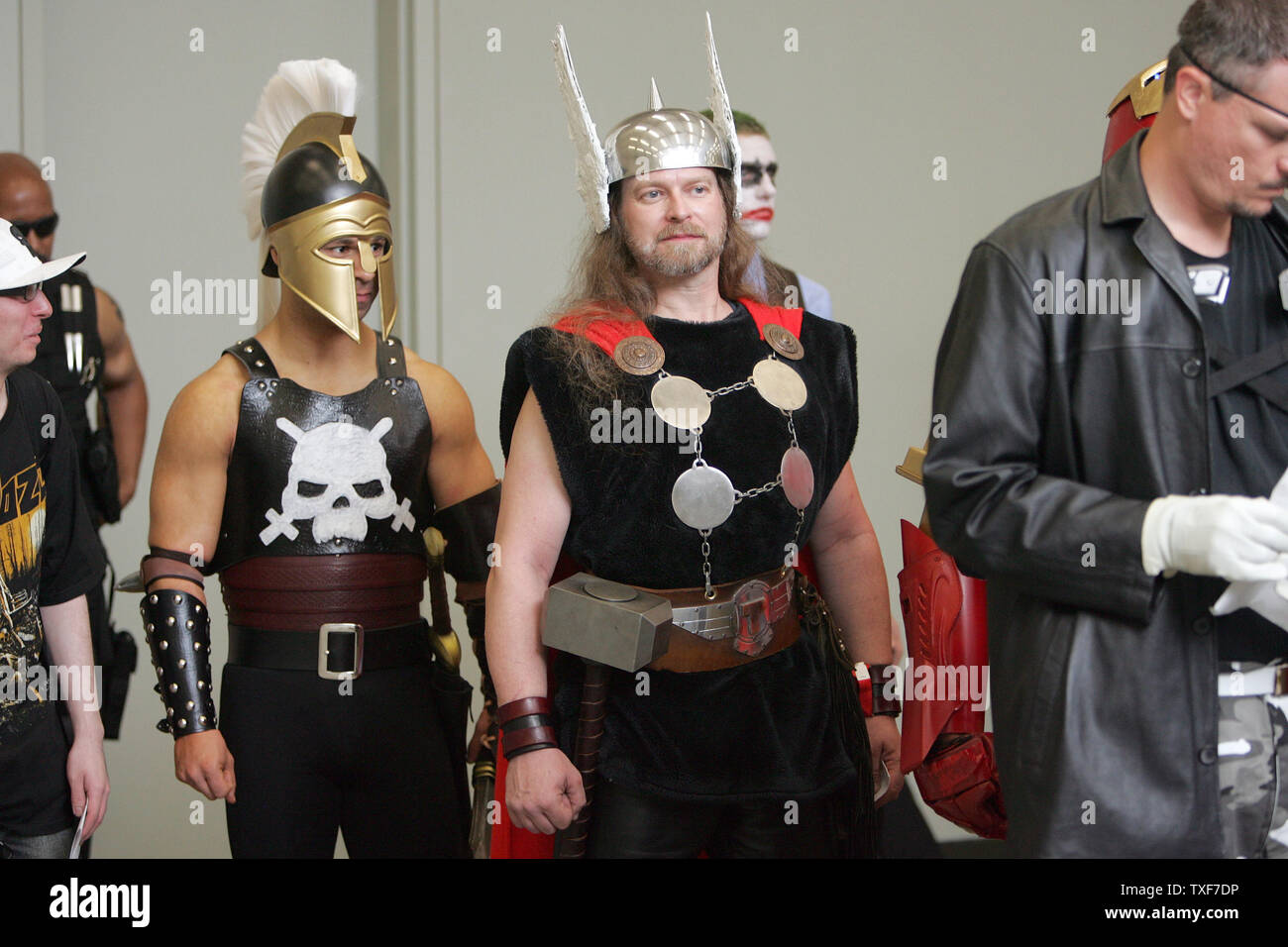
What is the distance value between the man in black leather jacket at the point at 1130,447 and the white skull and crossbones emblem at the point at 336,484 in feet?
4.20

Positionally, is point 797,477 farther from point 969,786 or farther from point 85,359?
point 85,359

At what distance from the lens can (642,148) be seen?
2520 millimetres

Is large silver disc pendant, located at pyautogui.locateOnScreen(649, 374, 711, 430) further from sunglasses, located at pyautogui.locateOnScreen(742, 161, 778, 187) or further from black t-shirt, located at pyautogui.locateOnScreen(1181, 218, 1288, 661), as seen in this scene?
sunglasses, located at pyautogui.locateOnScreen(742, 161, 778, 187)

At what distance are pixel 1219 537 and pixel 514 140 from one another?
3.38m

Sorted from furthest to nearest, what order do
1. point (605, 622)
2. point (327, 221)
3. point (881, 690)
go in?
point (327, 221) < point (881, 690) < point (605, 622)

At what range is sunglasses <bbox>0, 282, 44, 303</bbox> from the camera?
241cm

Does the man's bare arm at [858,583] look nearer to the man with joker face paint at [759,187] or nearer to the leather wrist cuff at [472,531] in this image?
the leather wrist cuff at [472,531]

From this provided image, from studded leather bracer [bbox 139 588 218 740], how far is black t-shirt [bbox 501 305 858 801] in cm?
73

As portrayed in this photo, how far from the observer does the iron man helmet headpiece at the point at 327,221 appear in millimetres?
2805

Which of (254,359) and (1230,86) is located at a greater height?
(1230,86)

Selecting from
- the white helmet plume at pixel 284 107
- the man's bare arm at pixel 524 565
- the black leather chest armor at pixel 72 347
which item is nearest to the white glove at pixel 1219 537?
the man's bare arm at pixel 524 565

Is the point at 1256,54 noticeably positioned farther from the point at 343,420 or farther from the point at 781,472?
the point at 343,420

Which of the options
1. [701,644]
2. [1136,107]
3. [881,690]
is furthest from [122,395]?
[1136,107]
